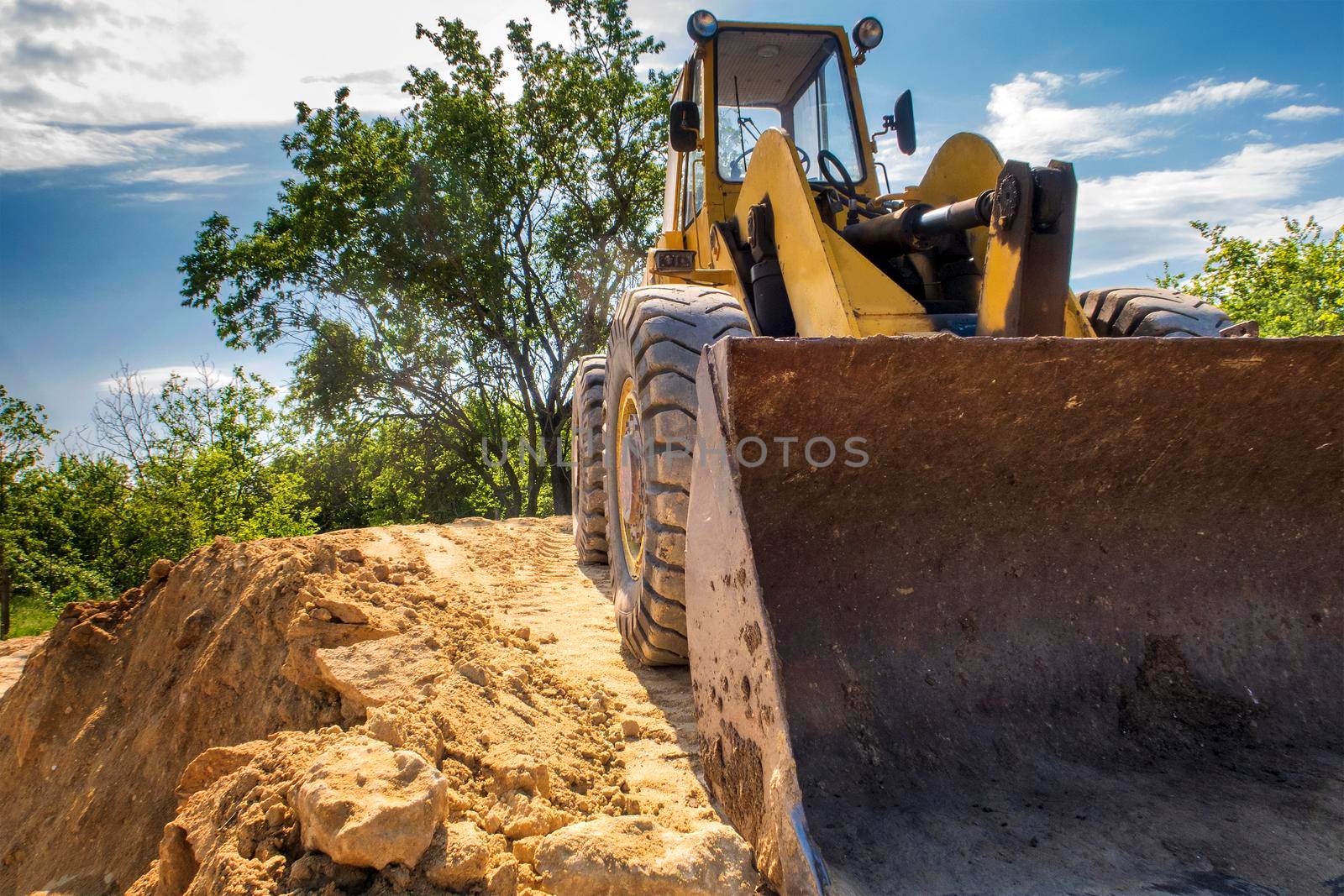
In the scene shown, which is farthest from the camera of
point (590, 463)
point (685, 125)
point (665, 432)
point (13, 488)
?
point (13, 488)

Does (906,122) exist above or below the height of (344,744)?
above

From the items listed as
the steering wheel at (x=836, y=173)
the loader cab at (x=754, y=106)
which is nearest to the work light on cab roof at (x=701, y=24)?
the loader cab at (x=754, y=106)

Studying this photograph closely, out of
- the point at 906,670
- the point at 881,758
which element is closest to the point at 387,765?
the point at 881,758

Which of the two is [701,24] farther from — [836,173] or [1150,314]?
[1150,314]

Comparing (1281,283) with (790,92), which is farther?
(1281,283)

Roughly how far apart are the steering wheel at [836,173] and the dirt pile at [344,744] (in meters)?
2.60

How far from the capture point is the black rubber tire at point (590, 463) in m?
5.50

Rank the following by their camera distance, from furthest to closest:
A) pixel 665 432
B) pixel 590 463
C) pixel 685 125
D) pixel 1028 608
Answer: pixel 590 463, pixel 685 125, pixel 665 432, pixel 1028 608

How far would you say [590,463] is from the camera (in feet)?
18.0

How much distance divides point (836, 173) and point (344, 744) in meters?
4.14

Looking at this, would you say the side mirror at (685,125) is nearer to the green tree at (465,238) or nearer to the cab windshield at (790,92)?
the cab windshield at (790,92)

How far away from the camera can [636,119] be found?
656 inches

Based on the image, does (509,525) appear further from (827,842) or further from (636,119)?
(636,119)

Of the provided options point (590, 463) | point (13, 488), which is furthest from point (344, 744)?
point (13, 488)
